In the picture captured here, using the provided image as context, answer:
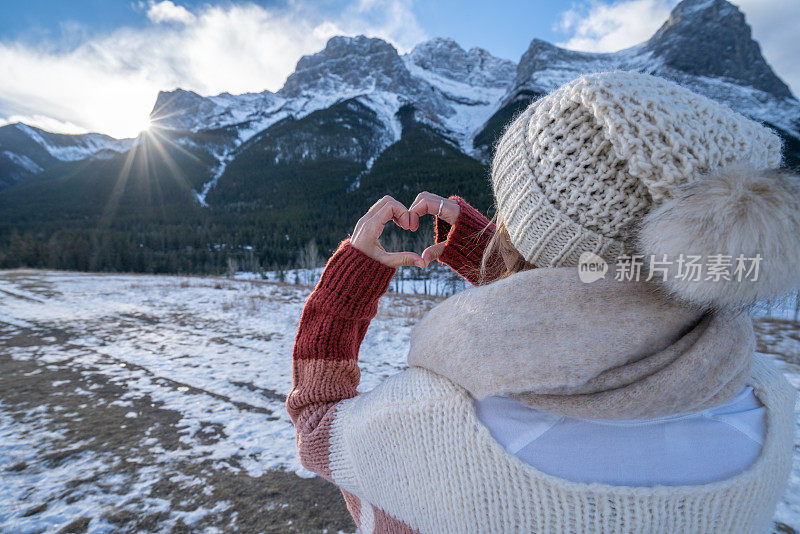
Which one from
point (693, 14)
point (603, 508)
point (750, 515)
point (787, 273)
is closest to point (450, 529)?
point (603, 508)

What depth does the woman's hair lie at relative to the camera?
1.03 meters

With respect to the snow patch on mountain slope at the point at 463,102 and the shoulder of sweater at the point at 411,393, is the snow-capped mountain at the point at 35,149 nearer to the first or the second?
the snow patch on mountain slope at the point at 463,102

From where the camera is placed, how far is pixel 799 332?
6543 millimetres

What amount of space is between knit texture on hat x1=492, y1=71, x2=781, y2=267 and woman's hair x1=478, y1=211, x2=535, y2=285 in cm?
13

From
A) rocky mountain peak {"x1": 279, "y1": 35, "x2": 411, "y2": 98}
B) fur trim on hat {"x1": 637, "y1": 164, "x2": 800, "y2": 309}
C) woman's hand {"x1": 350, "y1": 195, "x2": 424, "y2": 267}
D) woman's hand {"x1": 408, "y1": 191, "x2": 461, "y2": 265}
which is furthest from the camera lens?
rocky mountain peak {"x1": 279, "y1": 35, "x2": 411, "y2": 98}

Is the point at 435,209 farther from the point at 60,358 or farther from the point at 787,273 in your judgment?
the point at 60,358

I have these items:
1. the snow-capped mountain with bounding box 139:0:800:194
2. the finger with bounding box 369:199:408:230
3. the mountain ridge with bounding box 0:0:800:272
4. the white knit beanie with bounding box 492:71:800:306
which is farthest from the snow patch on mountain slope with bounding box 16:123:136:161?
the white knit beanie with bounding box 492:71:800:306

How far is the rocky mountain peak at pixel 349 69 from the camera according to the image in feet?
567

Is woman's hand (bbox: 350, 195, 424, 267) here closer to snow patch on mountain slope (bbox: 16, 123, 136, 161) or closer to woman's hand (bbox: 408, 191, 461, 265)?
woman's hand (bbox: 408, 191, 461, 265)

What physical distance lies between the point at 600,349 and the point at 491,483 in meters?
0.37

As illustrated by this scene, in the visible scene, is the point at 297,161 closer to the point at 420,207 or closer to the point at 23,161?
the point at 420,207

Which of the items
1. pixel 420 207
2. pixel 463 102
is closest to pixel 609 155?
pixel 420 207

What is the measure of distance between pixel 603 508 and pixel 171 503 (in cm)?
266

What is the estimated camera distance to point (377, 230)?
3.97ft
